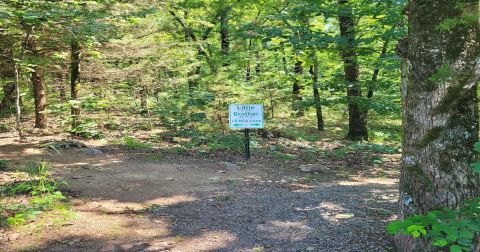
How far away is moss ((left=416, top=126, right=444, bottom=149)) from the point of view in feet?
11.7

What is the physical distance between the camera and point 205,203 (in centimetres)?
595

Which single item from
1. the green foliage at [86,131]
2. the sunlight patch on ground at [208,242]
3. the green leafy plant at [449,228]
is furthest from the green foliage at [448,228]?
the green foliage at [86,131]

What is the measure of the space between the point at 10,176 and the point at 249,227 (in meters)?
4.54

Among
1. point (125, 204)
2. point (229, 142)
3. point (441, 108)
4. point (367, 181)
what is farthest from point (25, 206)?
point (229, 142)

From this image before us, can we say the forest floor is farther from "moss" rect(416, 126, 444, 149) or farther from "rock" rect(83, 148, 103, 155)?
"moss" rect(416, 126, 444, 149)

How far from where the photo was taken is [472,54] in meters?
3.41

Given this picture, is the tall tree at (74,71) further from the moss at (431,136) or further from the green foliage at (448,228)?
the green foliage at (448,228)

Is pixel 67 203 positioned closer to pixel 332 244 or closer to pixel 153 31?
pixel 332 244

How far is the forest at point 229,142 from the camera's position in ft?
11.6

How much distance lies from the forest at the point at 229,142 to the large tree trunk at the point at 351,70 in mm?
69

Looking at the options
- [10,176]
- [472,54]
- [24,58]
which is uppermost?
[24,58]

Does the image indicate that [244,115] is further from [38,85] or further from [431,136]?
[431,136]

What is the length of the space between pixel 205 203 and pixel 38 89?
7.72 m

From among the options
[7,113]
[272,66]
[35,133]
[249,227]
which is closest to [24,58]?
[35,133]
